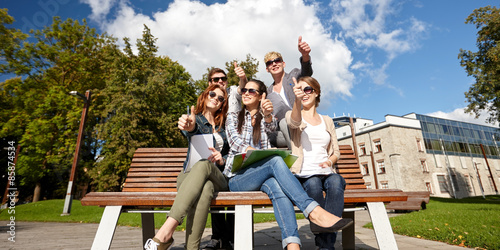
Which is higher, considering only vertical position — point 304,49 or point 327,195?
point 304,49

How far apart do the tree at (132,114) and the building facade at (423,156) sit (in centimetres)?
2322

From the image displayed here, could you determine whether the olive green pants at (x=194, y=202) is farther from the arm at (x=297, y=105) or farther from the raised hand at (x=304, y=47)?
the raised hand at (x=304, y=47)

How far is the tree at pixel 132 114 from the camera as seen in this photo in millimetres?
16984

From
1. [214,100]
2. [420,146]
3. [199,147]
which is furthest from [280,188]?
[420,146]

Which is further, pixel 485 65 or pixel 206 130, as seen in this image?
pixel 485 65

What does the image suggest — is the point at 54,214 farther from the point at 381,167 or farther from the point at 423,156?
the point at 423,156

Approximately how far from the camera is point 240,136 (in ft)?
9.53

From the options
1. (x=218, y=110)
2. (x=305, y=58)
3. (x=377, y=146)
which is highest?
(x=377, y=146)

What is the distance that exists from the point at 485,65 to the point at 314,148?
17.8 meters

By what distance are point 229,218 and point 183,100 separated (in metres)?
19.4

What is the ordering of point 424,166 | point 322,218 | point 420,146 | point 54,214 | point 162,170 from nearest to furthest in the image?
point 322,218
point 162,170
point 54,214
point 424,166
point 420,146

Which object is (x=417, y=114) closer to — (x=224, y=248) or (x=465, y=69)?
(x=465, y=69)

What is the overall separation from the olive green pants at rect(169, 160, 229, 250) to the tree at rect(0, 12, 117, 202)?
1912 centimetres

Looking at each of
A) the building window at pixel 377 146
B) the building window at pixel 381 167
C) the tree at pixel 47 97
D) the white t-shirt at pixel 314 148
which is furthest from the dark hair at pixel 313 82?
the building window at pixel 377 146
